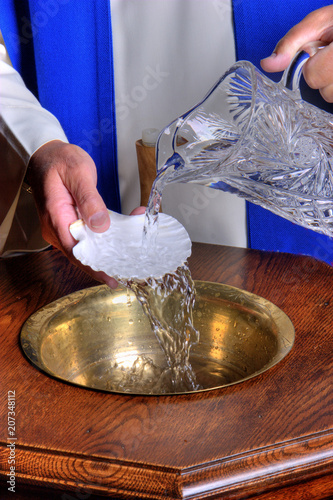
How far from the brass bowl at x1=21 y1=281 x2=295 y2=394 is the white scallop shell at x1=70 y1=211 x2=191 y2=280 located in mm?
92

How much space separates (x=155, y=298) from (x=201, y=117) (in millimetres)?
293

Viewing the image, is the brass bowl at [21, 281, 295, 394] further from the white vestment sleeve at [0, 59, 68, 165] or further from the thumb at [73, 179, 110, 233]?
the white vestment sleeve at [0, 59, 68, 165]

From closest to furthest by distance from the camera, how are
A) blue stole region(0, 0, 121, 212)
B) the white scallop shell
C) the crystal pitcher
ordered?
the crystal pitcher, the white scallop shell, blue stole region(0, 0, 121, 212)

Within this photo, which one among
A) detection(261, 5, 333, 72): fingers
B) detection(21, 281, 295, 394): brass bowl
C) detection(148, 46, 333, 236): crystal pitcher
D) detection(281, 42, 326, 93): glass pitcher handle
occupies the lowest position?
detection(21, 281, 295, 394): brass bowl

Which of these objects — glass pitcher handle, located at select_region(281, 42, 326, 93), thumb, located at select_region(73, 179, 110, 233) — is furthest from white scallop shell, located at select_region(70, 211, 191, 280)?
glass pitcher handle, located at select_region(281, 42, 326, 93)

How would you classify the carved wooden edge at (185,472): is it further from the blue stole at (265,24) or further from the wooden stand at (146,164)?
the blue stole at (265,24)

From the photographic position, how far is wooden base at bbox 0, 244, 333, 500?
521mm

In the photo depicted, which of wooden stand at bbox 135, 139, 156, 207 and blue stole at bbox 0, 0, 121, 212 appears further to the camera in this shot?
blue stole at bbox 0, 0, 121, 212

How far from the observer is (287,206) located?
667mm

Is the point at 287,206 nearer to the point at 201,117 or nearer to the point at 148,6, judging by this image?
the point at 201,117

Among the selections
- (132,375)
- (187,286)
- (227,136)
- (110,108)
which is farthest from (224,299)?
(110,108)

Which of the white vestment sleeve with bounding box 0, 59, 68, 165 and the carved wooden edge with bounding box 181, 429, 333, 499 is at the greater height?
the white vestment sleeve with bounding box 0, 59, 68, 165

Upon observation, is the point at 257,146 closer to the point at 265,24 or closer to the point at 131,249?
the point at 131,249

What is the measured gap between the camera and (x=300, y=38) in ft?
2.68
